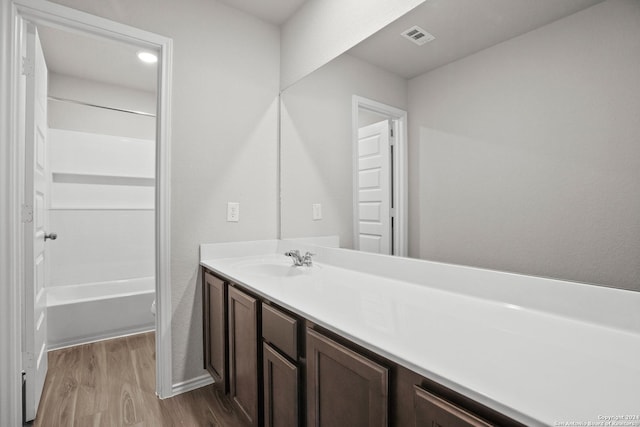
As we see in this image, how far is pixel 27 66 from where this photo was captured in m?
1.57

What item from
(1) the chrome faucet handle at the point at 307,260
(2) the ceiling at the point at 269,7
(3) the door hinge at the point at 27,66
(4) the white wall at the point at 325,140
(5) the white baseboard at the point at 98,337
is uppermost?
(2) the ceiling at the point at 269,7

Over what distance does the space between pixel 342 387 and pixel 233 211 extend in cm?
147

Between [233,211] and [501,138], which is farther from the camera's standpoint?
[233,211]

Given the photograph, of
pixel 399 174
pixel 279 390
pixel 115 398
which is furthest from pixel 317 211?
pixel 115 398

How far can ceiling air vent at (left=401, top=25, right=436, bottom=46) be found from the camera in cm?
127

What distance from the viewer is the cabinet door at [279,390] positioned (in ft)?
3.49

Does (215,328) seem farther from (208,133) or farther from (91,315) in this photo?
(91,315)

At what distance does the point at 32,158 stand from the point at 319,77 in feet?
5.17

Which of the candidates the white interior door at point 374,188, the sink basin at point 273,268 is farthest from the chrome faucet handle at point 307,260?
the white interior door at point 374,188

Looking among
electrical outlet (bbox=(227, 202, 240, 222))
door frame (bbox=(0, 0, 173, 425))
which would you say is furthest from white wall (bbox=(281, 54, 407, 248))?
door frame (bbox=(0, 0, 173, 425))

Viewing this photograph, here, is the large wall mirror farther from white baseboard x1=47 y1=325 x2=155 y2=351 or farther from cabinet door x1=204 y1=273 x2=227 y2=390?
white baseboard x1=47 y1=325 x2=155 y2=351

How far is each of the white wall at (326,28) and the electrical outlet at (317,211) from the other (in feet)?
2.79

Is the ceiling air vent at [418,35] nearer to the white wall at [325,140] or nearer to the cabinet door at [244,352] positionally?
the white wall at [325,140]

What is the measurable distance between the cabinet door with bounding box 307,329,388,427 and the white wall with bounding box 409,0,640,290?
1.99ft
